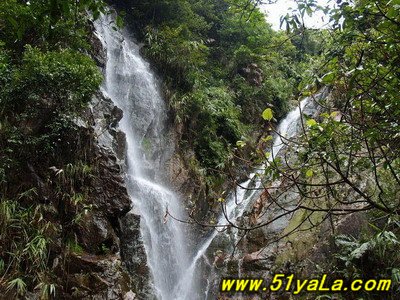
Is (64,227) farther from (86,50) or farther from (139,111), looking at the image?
(139,111)

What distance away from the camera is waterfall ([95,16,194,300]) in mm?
7854

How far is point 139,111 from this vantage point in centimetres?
1040

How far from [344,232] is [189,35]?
30.0 ft

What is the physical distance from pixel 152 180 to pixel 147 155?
80cm

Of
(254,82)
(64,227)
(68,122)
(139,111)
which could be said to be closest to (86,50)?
(139,111)

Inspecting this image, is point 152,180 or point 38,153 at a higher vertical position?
point 152,180

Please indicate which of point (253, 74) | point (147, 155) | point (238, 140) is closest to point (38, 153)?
point (238, 140)

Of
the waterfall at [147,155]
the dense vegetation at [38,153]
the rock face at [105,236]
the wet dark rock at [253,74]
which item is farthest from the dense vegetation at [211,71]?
the dense vegetation at [38,153]

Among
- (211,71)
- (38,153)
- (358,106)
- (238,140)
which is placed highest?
(211,71)

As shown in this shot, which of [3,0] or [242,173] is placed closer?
[3,0]

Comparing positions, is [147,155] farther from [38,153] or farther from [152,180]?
[38,153]

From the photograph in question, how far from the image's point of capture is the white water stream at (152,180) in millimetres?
7781

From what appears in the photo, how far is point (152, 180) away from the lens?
9500 mm

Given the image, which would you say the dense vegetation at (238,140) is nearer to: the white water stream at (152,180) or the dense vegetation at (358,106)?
the dense vegetation at (358,106)
